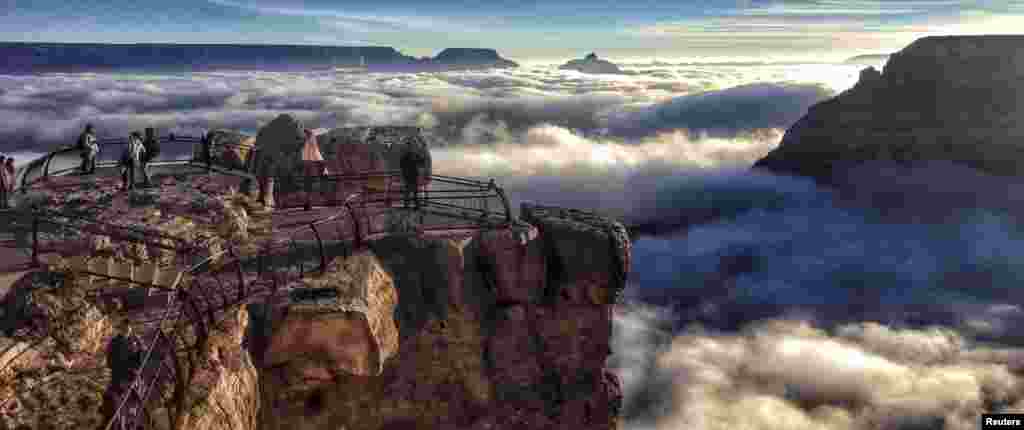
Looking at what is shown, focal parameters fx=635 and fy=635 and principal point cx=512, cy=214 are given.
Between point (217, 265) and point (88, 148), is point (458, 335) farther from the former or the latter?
point (88, 148)

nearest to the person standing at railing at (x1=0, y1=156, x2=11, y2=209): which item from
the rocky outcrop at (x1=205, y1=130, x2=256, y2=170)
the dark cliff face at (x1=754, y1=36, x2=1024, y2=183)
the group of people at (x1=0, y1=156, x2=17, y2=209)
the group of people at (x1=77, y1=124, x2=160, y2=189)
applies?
the group of people at (x1=0, y1=156, x2=17, y2=209)

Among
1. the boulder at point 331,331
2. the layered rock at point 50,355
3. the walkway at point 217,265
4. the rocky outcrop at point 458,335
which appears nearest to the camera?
the layered rock at point 50,355

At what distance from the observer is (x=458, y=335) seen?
758 inches

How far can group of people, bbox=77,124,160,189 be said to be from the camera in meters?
22.0

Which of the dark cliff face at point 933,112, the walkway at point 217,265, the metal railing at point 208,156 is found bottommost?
the walkway at point 217,265

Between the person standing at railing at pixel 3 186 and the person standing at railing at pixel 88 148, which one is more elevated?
the person standing at railing at pixel 88 148

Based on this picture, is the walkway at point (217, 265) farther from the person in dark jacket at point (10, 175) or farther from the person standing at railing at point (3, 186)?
the person standing at railing at point (3, 186)

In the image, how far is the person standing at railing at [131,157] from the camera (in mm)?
21891

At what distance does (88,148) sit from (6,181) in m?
3.54

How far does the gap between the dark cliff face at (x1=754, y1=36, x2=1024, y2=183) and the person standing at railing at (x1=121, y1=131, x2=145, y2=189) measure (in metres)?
157

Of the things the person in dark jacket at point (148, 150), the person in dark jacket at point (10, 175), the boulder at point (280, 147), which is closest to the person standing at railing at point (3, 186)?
the person in dark jacket at point (10, 175)

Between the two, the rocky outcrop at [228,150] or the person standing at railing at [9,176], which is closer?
the person standing at railing at [9,176]

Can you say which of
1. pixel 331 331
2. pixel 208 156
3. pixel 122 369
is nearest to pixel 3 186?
pixel 208 156

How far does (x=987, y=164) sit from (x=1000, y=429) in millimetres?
124477
